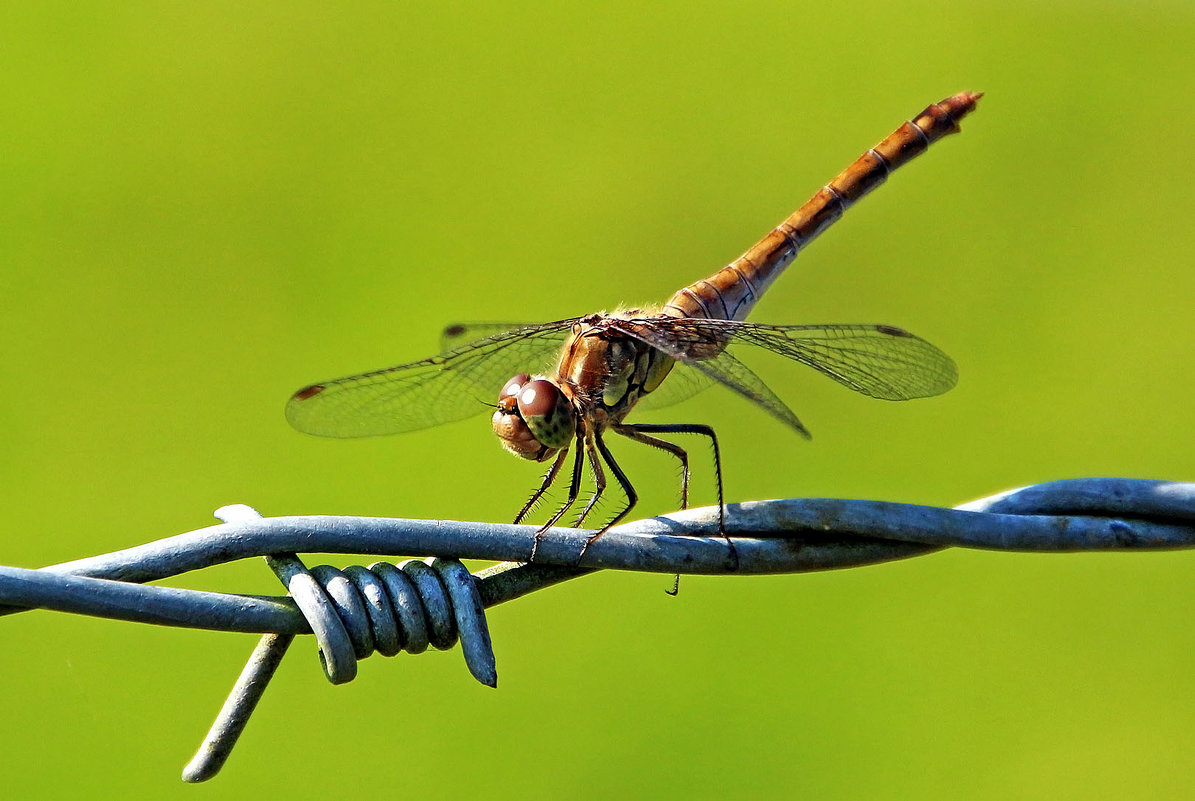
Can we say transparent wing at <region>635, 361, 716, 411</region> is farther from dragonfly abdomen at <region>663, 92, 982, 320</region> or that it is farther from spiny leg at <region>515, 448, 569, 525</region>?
spiny leg at <region>515, 448, 569, 525</region>

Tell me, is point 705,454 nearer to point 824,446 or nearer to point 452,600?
point 824,446

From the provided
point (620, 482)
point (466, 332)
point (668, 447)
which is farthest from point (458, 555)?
point (466, 332)

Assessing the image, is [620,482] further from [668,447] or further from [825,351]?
[825,351]

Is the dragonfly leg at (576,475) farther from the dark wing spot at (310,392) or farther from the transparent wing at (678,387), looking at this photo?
the dark wing spot at (310,392)

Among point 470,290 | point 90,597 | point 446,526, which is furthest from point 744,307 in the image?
point 470,290

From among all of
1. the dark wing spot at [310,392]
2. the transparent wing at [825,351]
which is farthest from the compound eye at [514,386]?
the dark wing spot at [310,392]

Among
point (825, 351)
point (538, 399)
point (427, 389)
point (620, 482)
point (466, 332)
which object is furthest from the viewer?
point (466, 332)
